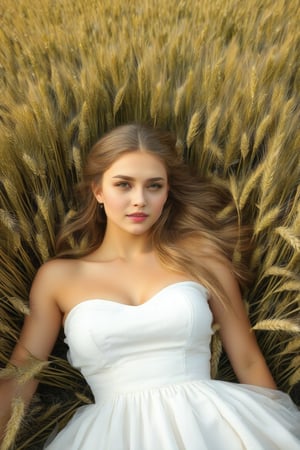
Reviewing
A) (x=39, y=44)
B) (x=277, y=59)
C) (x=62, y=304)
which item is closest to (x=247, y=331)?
(x=62, y=304)

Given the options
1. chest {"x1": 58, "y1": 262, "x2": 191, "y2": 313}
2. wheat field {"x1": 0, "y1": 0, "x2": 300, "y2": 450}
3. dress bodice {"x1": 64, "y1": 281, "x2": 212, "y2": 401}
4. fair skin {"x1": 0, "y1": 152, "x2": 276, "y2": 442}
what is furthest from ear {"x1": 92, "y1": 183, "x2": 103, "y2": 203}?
dress bodice {"x1": 64, "y1": 281, "x2": 212, "y2": 401}

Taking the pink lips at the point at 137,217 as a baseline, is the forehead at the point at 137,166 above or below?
above

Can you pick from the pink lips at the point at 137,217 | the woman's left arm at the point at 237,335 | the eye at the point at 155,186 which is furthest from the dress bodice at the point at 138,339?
the eye at the point at 155,186

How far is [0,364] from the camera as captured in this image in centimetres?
229

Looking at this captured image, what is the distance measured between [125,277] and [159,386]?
0.40 m

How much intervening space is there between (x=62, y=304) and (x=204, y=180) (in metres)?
0.81

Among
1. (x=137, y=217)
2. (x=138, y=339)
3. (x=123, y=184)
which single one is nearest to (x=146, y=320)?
(x=138, y=339)

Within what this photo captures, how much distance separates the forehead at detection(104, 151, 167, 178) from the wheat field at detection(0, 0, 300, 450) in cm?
24

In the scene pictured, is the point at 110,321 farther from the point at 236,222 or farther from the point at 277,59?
the point at 277,59

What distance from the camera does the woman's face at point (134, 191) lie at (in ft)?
6.92

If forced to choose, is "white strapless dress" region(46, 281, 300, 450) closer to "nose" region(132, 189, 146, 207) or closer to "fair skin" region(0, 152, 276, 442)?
"fair skin" region(0, 152, 276, 442)

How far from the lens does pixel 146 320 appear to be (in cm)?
203

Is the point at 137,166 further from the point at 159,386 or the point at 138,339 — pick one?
the point at 159,386

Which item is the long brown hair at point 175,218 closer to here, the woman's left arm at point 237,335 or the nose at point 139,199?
the woman's left arm at point 237,335
